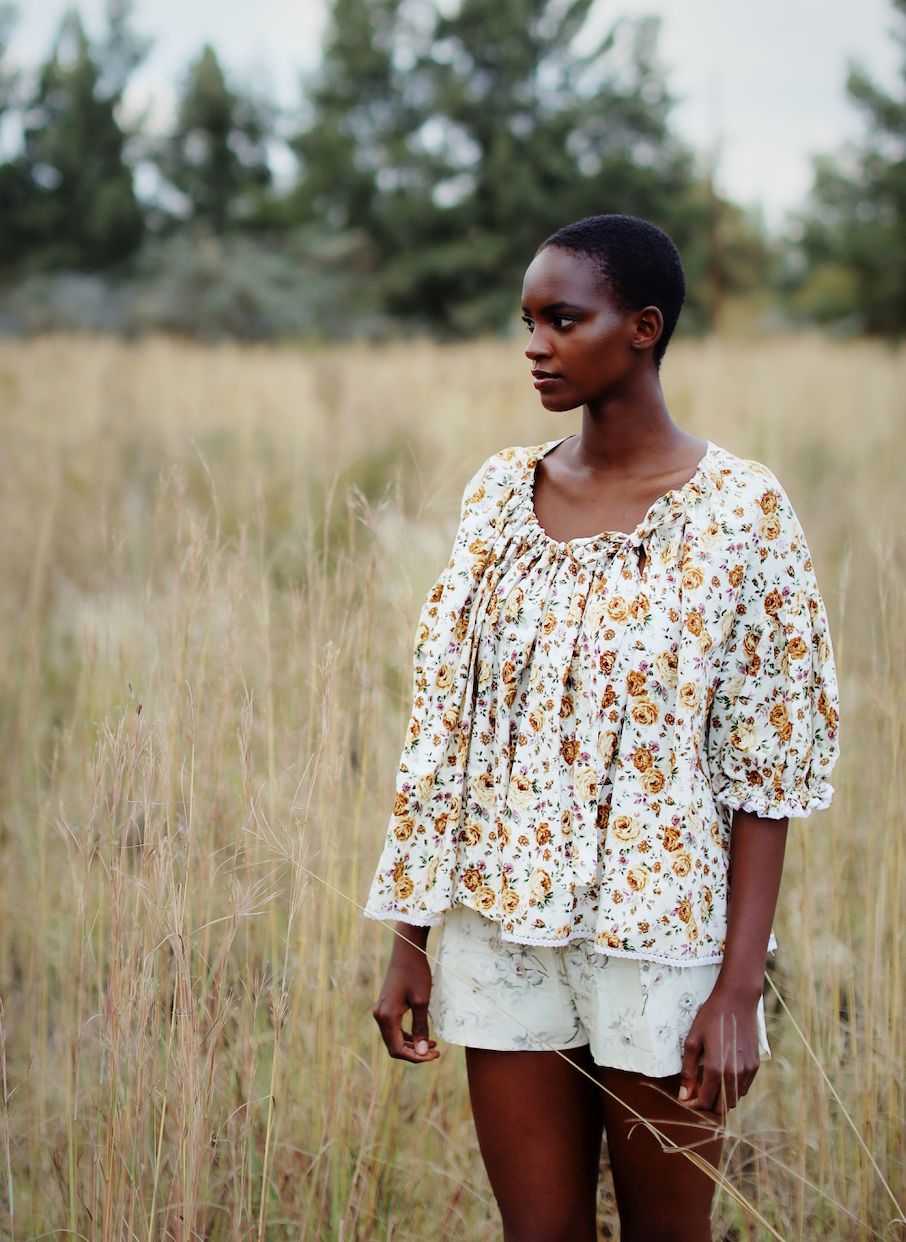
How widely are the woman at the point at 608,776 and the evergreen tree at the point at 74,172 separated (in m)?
23.5

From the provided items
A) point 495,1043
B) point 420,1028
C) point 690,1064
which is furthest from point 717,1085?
point 420,1028

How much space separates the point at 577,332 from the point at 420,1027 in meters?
0.94

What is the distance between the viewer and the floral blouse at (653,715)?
115 centimetres

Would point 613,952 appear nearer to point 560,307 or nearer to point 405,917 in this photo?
point 405,917

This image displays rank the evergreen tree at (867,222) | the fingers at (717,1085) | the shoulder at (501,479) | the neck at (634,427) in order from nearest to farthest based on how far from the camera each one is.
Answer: the fingers at (717,1085), the neck at (634,427), the shoulder at (501,479), the evergreen tree at (867,222)

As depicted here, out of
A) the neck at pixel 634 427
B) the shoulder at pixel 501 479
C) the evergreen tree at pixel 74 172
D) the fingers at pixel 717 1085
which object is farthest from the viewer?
the evergreen tree at pixel 74 172

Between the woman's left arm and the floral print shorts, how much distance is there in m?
0.03

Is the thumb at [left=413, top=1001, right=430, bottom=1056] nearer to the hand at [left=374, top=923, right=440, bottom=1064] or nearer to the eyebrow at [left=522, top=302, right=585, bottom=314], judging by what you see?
the hand at [left=374, top=923, right=440, bottom=1064]

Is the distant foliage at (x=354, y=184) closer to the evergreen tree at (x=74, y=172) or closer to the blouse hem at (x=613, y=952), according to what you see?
the evergreen tree at (x=74, y=172)

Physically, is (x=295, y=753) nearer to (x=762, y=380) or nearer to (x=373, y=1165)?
(x=373, y=1165)

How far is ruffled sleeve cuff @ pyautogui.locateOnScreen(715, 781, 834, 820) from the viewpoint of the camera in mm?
1162

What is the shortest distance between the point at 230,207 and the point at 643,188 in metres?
9.82

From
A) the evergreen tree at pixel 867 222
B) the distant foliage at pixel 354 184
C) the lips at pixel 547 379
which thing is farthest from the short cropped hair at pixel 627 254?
the evergreen tree at pixel 867 222

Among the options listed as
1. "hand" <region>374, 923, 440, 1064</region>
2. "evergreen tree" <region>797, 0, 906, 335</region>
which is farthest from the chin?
"evergreen tree" <region>797, 0, 906, 335</region>
